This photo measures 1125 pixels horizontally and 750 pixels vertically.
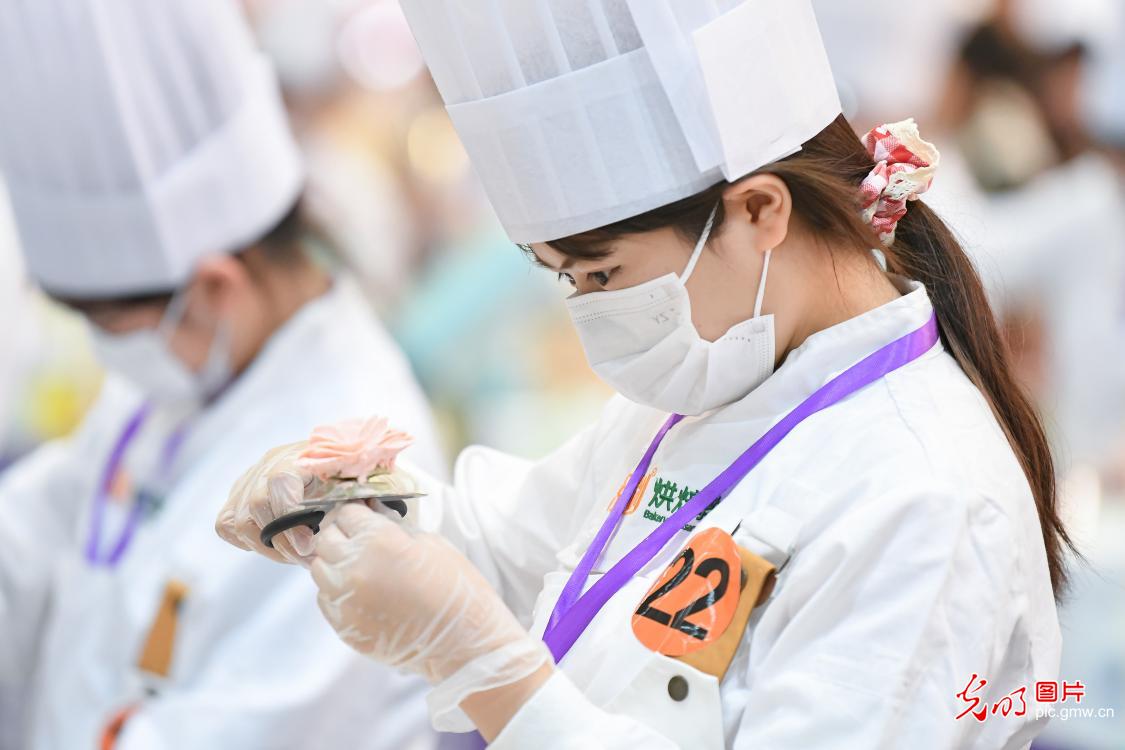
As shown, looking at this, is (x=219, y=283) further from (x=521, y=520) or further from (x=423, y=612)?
(x=423, y=612)

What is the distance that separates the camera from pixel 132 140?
2020 mm

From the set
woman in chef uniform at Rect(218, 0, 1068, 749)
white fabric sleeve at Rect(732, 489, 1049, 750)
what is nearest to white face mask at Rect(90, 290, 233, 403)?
woman in chef uniform at Rect(218, 0, 1068, 749)

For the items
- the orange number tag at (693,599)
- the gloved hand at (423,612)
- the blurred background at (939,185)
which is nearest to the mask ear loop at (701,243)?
the orange number tag at (693,599)

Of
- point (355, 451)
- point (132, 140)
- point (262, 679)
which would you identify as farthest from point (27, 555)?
point (355, 451)

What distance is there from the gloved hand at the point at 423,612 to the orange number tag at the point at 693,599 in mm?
104

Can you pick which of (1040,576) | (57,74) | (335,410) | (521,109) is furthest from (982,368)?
(57,74)

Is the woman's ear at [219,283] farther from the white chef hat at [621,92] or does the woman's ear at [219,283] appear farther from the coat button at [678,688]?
the coat button at [678,688]

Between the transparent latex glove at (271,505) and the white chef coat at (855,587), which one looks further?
the transparent latex glove at (271,505)

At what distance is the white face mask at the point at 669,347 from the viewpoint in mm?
1170

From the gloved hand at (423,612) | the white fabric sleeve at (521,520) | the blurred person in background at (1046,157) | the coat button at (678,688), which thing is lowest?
the blurred person in background at (1046,157)

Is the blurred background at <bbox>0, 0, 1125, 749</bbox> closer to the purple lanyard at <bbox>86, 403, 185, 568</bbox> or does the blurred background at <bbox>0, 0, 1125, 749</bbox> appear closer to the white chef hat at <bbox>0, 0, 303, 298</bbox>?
the white chef hat at <bbox>0, 0, 303, 298</bbox>

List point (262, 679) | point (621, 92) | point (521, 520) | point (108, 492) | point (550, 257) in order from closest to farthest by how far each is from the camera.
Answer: point (621, 92) → point (550, 257) → point (521, 520) → point (262, 679) → point (108, 492)

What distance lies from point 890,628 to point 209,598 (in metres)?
1.23

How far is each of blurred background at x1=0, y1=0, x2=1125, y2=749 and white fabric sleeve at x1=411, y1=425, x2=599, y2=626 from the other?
1130 mm
